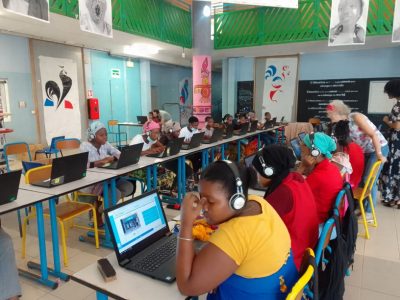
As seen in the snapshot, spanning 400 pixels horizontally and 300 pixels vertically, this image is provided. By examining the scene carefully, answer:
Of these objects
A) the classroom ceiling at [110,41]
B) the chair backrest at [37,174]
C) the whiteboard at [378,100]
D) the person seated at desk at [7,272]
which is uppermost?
the classroom ceiling at [110,41]

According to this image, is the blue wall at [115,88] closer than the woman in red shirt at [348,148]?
No

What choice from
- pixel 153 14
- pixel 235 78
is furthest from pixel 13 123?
pixel 235 78

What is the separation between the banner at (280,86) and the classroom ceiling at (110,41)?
35cm

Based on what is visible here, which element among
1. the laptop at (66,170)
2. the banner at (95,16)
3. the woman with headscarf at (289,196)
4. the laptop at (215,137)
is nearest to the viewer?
the woman with headscarf at (289,196)

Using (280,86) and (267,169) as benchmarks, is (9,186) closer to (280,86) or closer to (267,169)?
(267,169)

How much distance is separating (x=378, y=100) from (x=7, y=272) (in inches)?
367

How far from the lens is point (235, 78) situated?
10.2 m

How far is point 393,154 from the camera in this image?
377 centimetres

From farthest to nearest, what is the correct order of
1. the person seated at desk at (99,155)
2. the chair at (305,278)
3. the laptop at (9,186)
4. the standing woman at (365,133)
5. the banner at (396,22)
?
the banner at (396,22)
the standing woman at (365,133)
the person seated at desk at (99,155)
the laptop at (9,186)
the chair at (305,278)

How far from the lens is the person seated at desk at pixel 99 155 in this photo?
3.11 meters

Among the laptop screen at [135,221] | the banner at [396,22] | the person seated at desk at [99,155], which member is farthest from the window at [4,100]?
the banner at [396,22]

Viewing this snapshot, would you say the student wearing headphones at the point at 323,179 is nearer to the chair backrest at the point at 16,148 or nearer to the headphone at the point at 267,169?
the headphone at the point at 267,169

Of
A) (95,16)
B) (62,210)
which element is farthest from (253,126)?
(62,210)

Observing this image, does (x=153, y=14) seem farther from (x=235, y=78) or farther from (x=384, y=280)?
(x=384, y=280)
